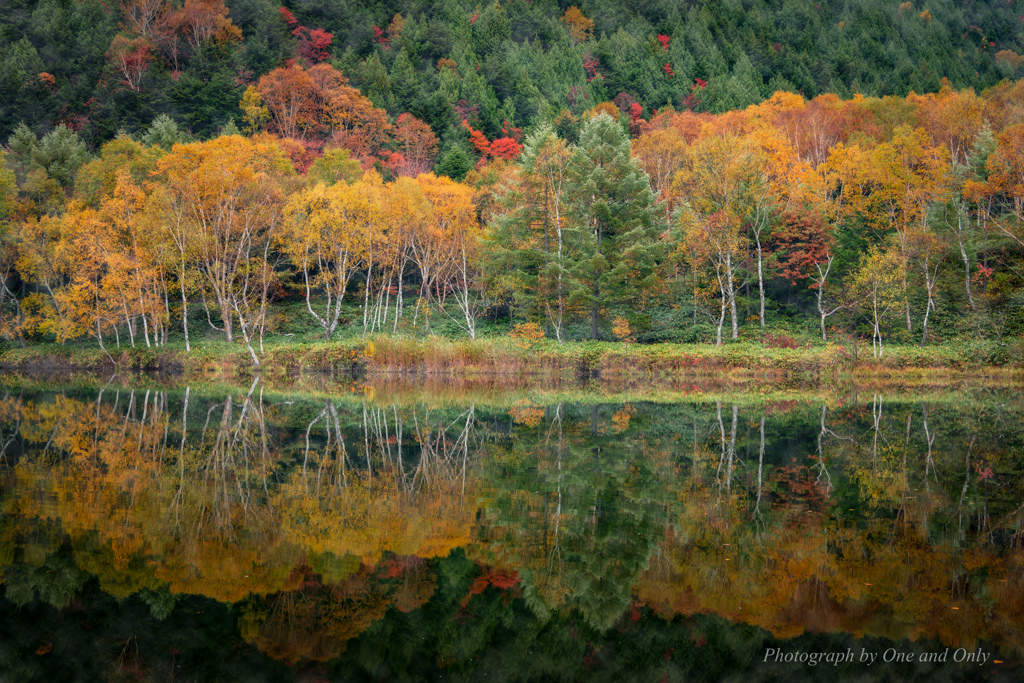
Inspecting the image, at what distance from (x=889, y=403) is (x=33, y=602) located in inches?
841

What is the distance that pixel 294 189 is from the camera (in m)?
45.1

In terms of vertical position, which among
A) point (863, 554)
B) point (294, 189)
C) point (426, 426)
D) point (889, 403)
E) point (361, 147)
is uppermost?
point (361, 147)

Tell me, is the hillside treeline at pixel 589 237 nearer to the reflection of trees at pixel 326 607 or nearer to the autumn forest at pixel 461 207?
the autumn forest at pixel 461 207

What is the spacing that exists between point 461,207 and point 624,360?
16.0 meters

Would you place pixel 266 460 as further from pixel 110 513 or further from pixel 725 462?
pixel 725 462

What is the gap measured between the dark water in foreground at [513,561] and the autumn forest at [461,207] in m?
23.8

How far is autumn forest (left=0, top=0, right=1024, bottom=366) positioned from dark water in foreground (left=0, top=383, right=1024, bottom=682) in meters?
23.8

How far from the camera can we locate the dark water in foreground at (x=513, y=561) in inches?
190

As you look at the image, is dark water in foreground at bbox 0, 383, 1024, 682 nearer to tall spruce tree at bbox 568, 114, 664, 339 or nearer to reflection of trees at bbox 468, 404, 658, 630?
reflection of trees at bbox 468, 404, 658, 630

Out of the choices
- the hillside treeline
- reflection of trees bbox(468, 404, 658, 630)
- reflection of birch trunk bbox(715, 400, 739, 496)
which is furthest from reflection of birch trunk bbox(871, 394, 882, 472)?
the hillside treeline

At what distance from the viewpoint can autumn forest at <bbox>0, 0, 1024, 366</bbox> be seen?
35781mm

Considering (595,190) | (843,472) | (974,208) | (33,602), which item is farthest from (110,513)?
(974,208)

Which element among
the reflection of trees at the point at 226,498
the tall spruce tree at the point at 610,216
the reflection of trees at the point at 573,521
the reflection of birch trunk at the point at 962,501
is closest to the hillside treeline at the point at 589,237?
the tall spruce tree at the point at 610,216

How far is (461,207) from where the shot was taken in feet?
138
